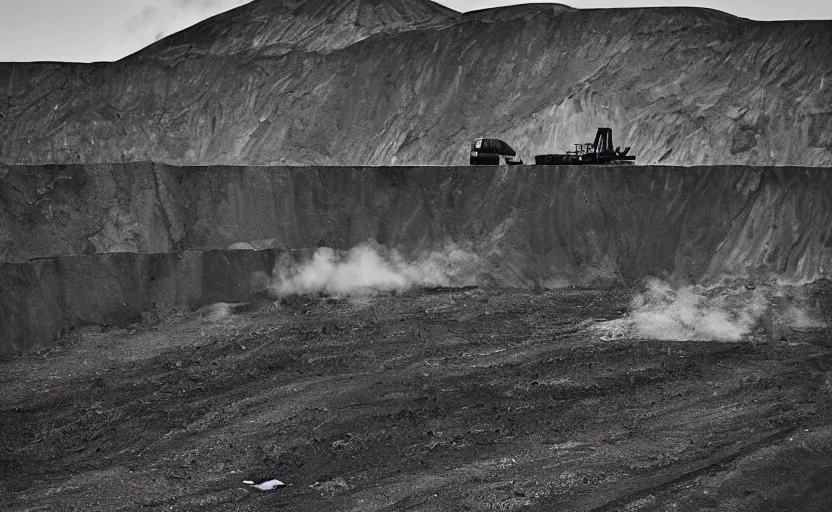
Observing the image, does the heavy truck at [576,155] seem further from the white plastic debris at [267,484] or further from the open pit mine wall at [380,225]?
the white plastic debris at [267,484]

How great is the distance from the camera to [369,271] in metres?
27.5

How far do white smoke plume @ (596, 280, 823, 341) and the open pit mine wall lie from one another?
0.98 m

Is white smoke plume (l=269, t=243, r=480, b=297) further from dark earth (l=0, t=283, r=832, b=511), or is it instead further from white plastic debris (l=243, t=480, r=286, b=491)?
white plastic debris (l=243, t=480, r=286, b=491)

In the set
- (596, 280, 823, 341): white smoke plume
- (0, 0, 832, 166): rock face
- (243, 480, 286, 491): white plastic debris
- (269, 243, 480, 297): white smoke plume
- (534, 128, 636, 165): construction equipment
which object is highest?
(0, 0, 832, 166): rock face

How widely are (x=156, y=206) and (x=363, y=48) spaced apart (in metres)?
14.1

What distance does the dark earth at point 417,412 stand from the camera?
16.6 m

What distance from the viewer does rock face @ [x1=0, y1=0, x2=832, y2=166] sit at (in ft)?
107

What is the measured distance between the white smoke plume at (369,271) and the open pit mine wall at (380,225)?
0.36 meters

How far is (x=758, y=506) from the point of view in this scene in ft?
52.1

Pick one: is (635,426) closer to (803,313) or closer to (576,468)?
(576,468)

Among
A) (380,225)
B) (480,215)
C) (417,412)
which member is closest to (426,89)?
(380,225)

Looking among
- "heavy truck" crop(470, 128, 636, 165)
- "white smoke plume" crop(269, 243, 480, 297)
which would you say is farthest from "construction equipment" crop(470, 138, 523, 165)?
"white smoke plume" crop(269, 243, 480, 297)

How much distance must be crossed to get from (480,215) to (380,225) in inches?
112

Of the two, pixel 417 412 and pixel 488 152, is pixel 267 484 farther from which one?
pixel 488 152
